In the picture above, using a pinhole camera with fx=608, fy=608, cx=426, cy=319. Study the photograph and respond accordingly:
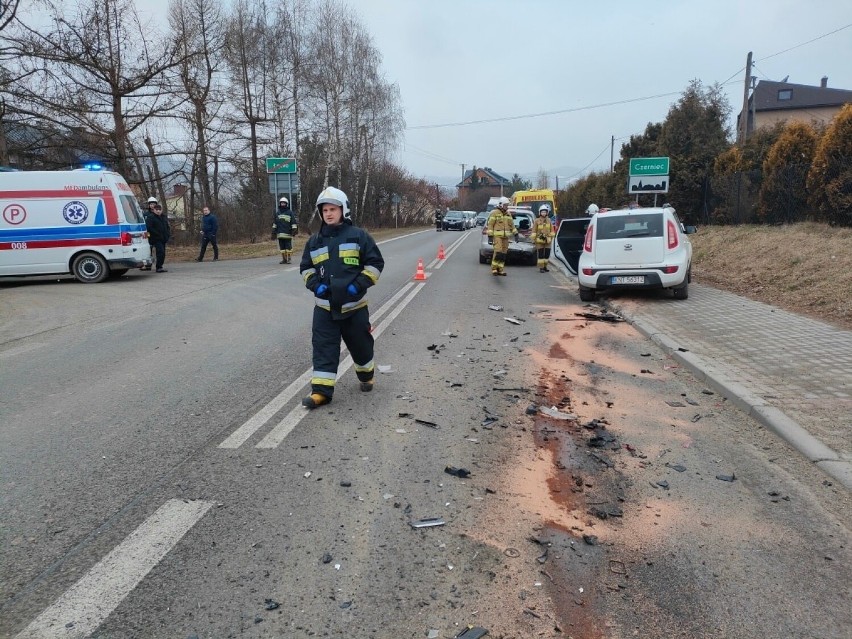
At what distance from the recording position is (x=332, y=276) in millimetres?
5234

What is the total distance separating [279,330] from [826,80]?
77.7 metres

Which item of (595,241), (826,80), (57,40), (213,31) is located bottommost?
(595,241)

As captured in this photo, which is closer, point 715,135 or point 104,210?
point 104,210

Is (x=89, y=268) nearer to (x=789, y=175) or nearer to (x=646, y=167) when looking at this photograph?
(x=646, y=167)

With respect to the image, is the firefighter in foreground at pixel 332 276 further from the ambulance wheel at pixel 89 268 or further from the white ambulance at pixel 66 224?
the ambulance wheel at pixel 89 268

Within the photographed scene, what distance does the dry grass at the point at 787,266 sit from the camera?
9.66 meters

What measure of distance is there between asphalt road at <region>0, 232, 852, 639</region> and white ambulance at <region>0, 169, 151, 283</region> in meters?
8.15

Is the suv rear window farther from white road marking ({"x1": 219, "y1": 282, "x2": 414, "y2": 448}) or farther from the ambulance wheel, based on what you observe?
the ambulance wheel

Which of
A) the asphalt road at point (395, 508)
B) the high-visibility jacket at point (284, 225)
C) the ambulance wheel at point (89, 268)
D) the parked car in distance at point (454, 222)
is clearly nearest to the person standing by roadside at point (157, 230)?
the ambulance wheel at point (89, 268)

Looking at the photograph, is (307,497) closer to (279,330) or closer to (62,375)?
(62,375)

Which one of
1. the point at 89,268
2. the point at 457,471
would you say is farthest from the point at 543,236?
the point at 457,471

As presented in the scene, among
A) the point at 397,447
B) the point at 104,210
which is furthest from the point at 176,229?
the point at 397,447

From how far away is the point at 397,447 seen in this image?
4.37 meters

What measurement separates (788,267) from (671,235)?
344cm
